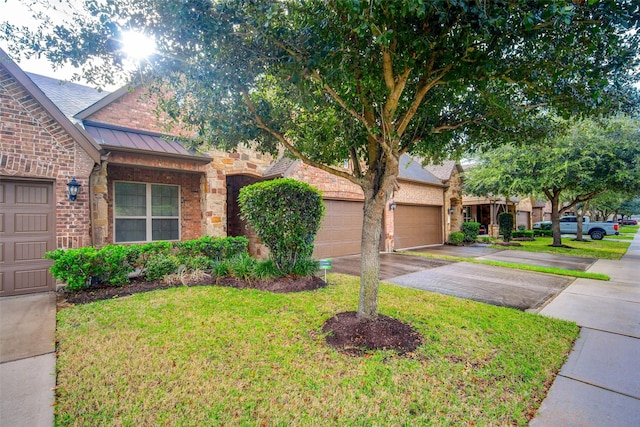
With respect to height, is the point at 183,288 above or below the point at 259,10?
below

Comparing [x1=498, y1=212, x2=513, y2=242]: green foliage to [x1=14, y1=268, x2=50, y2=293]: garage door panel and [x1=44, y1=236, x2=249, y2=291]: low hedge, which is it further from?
[x1=14, y1=268, x2=50, y2=293]: garage door panel

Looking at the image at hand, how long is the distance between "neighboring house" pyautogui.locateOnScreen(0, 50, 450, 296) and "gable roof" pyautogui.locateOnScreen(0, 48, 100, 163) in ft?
0.07

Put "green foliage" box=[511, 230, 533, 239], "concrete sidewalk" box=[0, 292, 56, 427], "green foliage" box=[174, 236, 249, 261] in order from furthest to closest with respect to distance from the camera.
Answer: "green foliage" box=[511, 230, 533, 239] < "green foliage" box=[174, 236, 249, 261] < "concrete sidewalk" box=[0, 292, 56, 427]

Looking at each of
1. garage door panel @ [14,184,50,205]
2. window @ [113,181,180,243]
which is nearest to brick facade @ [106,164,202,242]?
window @ [113,181,180,243]

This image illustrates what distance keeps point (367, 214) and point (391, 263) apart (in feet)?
22.4

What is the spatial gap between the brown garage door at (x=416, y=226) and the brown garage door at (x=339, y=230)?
3028 millimetres

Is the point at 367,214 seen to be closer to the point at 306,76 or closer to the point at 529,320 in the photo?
the point at 306,76

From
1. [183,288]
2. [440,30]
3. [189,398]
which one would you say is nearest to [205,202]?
[183,288]

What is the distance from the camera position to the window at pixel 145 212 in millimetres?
8648

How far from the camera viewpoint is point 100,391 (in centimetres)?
289

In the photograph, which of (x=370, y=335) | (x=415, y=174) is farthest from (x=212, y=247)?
(x=415, y=174)

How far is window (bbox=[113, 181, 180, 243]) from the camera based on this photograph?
865 cm

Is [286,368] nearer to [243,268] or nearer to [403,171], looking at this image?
[243,268]

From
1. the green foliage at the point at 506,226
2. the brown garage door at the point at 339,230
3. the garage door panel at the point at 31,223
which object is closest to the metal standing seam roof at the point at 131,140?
the garage door panel at the point at 31,223
